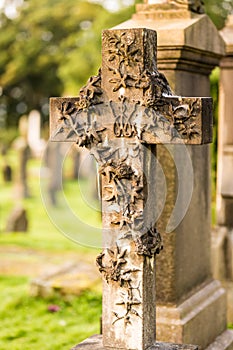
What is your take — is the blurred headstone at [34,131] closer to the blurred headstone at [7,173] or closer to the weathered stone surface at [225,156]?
the blurred headstone at [7,173]

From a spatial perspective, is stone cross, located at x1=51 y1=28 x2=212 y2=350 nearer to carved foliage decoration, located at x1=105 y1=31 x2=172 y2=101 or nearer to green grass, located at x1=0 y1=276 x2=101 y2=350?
carved foliage decoration, located at x1=105 y1=31 x2=172 y2=101

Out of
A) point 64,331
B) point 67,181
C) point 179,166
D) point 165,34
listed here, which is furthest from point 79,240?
point 67,181

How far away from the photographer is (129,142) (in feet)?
14.5

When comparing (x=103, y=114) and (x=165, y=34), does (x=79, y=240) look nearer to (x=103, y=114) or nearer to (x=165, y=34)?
(x=103, y=114)

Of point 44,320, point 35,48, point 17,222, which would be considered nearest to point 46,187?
point 17,222

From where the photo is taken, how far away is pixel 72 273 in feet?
28.2

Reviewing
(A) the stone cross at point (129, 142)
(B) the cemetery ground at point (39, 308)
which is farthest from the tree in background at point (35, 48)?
(A) the stone cross at point (129, 142)

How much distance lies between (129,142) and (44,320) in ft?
11.5

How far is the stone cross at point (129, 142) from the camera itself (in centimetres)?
433

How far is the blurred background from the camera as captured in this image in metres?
7.08

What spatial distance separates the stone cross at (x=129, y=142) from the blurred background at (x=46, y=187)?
11.1 inches

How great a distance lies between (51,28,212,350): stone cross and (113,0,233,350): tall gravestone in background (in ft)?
3.42

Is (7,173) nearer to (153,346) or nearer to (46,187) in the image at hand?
(46,187)

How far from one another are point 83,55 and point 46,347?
2446 cm
